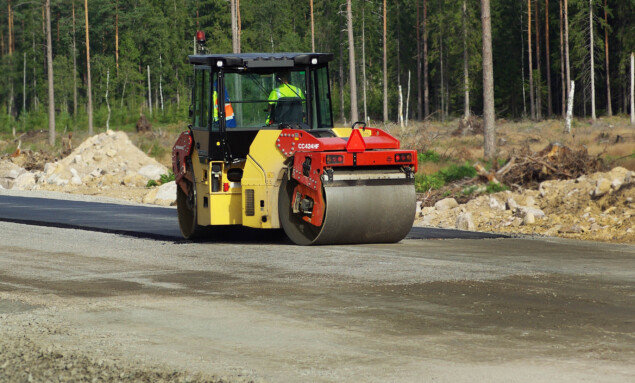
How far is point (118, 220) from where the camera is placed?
17203 millimetres

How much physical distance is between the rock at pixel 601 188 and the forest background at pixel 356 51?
4270 centimetres

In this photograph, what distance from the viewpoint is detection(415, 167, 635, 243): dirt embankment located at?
16203 mm

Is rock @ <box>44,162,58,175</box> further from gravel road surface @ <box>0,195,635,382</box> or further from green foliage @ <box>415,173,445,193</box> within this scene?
gravel road surface @ <box>0,195,635,382</box>

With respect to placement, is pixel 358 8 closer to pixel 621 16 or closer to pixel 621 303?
pixel 621 16

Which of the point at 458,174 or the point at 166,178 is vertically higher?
the point at 166,178

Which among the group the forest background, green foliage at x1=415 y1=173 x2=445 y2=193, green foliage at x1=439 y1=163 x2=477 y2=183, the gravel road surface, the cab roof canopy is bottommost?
the gravel road surface

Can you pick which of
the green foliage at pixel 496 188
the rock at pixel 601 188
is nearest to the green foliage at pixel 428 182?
the green foliage at pixel 496 188

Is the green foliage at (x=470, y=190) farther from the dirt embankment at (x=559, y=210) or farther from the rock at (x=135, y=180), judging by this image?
the rock at (x=135, y=180)

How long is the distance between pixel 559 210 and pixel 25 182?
21157mm

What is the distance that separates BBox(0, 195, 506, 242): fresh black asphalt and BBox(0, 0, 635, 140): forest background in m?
41.2

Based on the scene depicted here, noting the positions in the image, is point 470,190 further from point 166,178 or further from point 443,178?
point 166,178

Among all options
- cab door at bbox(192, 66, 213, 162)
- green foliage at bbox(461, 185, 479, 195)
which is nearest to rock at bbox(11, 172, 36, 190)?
green foliage at bbox(461, 185, 479, 195)

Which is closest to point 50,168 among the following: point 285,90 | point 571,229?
point 285,90

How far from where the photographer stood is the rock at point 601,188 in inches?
690
